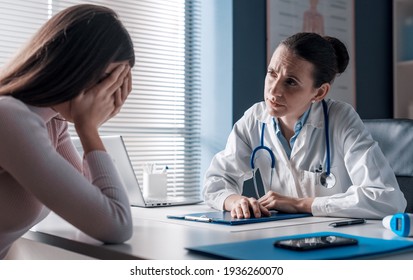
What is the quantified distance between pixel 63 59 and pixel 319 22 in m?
2.21

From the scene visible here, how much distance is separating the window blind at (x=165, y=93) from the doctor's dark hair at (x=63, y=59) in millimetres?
1387

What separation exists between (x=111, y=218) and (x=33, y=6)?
5.16 ft

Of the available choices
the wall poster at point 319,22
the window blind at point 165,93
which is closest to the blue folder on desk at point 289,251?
the window blind at point 165,93

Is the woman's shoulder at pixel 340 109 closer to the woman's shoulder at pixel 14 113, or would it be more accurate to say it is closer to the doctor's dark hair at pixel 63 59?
the doctor's dark hair at pixel 63 59

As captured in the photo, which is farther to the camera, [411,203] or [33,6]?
[33,6]

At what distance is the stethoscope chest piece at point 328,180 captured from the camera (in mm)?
1824

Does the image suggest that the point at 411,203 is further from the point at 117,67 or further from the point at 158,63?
the point at 158,63

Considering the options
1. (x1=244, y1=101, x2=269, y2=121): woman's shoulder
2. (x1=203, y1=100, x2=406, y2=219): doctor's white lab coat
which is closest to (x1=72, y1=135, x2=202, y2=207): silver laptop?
(x1=203, y1=100, x2=406, y2=219): doctor's white lab coat

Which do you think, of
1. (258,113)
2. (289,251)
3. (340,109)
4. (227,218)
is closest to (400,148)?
(340,109)

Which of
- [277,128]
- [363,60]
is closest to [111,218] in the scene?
[277,128]

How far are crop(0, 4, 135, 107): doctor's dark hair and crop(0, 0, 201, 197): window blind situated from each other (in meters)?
1.39

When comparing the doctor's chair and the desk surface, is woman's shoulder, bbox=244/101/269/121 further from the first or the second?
the desk surface

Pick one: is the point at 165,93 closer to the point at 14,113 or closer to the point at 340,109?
the point at 340,109

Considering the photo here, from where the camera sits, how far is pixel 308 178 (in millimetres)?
1838
